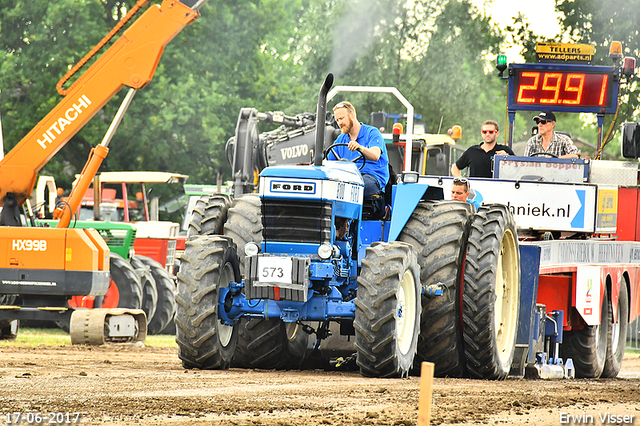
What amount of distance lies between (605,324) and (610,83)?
3.33 meters

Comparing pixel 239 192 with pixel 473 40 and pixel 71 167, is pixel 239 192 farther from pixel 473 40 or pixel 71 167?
pixel 473 40

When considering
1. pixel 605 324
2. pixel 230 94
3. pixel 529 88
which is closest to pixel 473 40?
pixel 230 94

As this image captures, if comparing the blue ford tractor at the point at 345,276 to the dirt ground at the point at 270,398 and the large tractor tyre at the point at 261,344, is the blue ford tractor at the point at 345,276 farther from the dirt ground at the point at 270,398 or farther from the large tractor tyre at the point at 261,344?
the dirt ground at the point at 270,398

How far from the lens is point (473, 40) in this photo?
1380 inches

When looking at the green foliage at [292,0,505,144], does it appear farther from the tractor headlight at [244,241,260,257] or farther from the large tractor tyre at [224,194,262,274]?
the tractor headlight at [244,241,260,257]

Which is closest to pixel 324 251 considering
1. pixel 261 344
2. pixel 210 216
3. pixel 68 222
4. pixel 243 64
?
pixel 210 216

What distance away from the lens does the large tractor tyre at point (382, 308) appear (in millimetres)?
7738

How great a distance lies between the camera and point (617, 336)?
13352 mm

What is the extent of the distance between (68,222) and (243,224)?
17.1 feet

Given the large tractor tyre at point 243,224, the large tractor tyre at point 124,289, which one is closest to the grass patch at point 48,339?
the large tractor tyre at point 124,289

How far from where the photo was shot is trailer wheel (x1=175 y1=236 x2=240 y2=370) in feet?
26.6

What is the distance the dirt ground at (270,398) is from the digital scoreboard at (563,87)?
574cm

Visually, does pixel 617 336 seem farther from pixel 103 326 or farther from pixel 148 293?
pixel 148 293

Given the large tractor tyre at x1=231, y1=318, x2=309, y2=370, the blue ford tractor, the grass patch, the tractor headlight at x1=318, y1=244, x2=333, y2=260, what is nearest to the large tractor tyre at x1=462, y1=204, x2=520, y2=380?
the blue ford tractor
